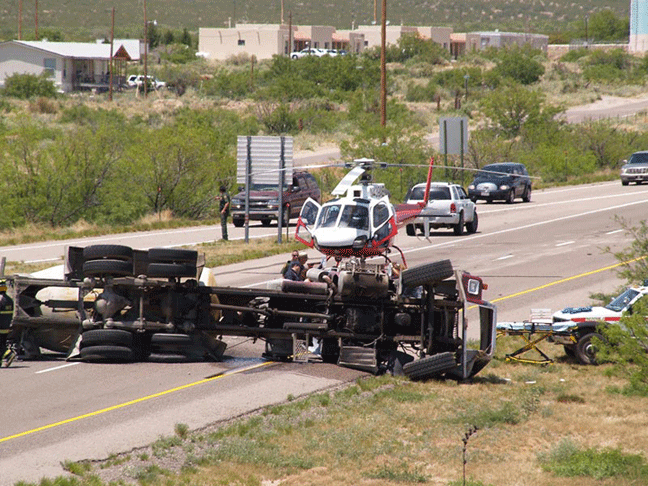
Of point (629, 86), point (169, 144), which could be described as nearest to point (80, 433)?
point (169, 144)

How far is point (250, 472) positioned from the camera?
1117 centimetres

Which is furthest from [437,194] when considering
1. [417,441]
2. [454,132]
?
[417,441]

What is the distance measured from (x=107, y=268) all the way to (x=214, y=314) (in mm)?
1836

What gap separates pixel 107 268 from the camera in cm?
1566

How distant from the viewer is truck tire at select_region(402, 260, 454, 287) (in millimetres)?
15141

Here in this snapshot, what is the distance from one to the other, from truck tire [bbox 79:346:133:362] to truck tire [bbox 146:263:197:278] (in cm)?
122

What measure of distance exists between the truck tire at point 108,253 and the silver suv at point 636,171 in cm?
3805

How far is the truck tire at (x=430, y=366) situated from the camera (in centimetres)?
1510

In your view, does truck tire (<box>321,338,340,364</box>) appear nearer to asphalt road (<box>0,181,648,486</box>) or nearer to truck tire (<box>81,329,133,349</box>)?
asphalt road (<box>0,181,648,486</box>)

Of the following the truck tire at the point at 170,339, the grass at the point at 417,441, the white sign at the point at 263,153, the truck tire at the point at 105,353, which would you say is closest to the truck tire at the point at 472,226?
the white sign at the point at 263,153

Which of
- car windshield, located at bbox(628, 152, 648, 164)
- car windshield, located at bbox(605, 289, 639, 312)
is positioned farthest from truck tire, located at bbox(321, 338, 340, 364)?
car windshield, located at bbox(628, 152, 648, 164)

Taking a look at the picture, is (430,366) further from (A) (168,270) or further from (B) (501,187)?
(B) (501,187)

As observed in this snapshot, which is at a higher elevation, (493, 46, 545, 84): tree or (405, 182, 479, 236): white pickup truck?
(493, 46, 545, 84): tree

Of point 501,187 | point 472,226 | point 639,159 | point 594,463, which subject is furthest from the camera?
point 639,159
